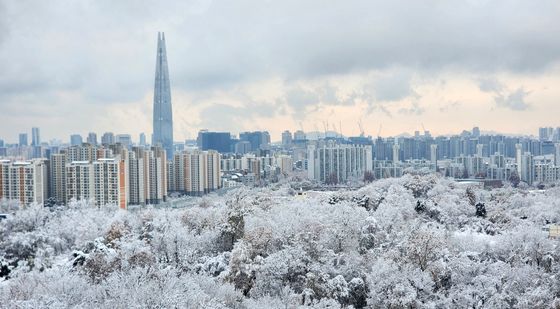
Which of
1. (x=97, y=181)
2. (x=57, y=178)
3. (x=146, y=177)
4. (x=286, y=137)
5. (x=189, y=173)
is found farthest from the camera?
(x=286, y=137)

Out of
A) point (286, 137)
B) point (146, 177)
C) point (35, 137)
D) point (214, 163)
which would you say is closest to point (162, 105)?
point (35, 137)

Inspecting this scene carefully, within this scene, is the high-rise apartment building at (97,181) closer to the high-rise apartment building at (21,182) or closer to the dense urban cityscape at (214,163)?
the dense urban cityscape at (214,163)

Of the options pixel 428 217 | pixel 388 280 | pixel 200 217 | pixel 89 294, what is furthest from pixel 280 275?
pixel 428 217

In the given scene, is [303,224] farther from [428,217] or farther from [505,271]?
[428,217]

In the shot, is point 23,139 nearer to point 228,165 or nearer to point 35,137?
point 35,137

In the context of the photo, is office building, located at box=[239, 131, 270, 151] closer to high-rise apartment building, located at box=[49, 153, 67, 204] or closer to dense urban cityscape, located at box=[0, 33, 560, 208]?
dense urban cityscape, located at box=[0, 33, 560, 208]

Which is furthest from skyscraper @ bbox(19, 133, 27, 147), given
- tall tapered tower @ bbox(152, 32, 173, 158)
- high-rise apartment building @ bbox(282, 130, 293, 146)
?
high-rise apartment building @ bbox(282, 130, 293, 146)

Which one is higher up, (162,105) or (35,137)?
(162,105)
